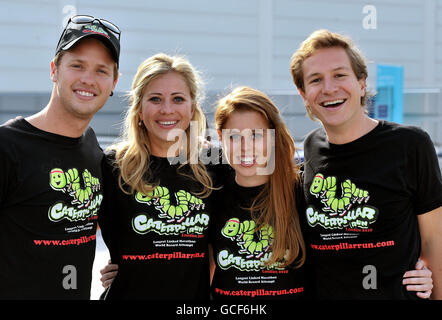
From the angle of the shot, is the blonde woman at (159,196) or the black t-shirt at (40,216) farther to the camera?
the blonde woman at (159,196)

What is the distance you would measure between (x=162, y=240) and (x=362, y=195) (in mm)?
1053

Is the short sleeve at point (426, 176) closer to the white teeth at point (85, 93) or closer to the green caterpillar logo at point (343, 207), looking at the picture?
the green caterpillar logo at point (343, 207)

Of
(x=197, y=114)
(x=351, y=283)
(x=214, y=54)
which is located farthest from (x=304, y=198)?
(x=214, y=54)

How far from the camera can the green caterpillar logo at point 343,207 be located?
6.90ft

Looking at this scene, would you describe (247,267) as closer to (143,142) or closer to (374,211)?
(374,211)

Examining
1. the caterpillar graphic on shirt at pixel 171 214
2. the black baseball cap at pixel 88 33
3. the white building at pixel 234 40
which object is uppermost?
the white building at pixel 234 40

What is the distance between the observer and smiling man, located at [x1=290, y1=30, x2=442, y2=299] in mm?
2062

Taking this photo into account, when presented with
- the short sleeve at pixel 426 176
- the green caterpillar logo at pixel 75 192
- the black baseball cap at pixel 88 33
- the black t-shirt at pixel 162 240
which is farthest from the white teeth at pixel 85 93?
the short sleeve at pixel 426 176

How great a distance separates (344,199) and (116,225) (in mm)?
1219

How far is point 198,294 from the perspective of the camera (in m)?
2.26

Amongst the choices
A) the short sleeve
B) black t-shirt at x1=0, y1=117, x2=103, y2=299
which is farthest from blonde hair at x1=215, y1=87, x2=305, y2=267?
black t-shirt at x1=0, y1=117, x2=103, y2=299

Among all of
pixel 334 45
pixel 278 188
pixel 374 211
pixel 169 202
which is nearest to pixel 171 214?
pixel 169 202
